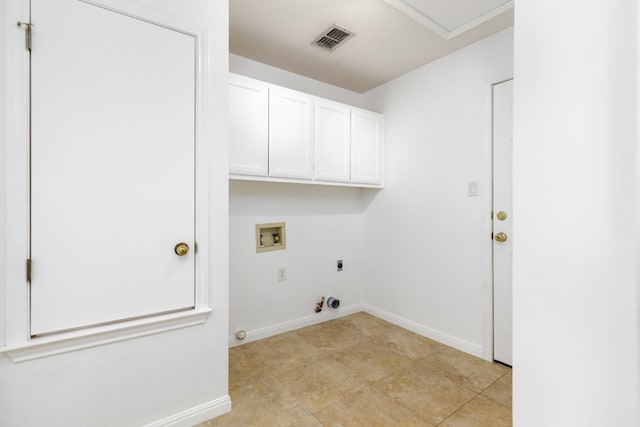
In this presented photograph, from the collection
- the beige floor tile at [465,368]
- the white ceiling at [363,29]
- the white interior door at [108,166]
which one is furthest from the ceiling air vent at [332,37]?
the beige floor tile at [465,368]

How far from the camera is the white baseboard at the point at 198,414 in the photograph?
57.4 inches

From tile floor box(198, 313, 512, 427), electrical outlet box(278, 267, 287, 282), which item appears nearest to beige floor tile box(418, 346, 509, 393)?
tile floor box(198, 313, 512, 427)

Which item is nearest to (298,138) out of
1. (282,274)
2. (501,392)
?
(282,274)

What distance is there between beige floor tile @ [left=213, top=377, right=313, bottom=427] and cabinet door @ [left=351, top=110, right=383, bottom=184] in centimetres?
188

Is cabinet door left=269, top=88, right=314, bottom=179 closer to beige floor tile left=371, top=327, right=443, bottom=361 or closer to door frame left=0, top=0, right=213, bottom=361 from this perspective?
door frame left=0, top=0, right=213, bottom=361

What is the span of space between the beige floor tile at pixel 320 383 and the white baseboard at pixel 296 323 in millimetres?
607

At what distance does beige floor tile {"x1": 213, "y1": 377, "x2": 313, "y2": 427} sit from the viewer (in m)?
1.57

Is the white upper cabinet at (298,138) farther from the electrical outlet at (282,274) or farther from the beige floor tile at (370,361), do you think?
the beige floor tile at (370,361)

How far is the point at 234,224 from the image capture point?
249 cm

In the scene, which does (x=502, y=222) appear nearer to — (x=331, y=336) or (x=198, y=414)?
(x=331, y=336)

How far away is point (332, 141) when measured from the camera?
272cm

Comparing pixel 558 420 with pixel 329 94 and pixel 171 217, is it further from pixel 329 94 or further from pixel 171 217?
pixel 329 94

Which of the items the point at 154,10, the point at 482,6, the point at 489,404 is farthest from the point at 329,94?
the point at 489,404

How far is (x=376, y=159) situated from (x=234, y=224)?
1578mm
